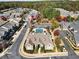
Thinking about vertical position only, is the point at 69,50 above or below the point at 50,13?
above

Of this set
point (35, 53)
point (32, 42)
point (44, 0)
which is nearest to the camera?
point (35, 53)

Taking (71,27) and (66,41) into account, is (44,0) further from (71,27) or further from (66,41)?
(66,41)

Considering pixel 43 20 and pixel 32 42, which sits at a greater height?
pixel 32 42

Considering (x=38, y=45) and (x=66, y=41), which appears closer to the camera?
(x=38, y=45)

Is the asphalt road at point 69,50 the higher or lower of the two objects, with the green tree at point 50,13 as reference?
higher

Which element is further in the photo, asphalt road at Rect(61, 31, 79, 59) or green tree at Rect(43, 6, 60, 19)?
green tree at Rect(43, 6, 60, 19)

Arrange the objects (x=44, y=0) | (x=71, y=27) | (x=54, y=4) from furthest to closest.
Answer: (x=44, y=0), (x=54, y=4), (x=71, y=27)

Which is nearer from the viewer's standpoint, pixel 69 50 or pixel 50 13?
pixel 69 50

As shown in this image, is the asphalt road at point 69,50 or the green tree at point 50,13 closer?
the asphalt road at point 69,50

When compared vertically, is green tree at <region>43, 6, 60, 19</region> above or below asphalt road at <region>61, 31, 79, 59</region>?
below

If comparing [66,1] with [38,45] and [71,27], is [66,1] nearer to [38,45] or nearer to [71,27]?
[71,27]

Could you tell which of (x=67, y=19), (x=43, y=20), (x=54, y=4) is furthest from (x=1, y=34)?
(x=54, y=4)
